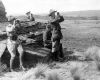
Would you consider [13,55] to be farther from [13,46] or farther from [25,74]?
[25,74]

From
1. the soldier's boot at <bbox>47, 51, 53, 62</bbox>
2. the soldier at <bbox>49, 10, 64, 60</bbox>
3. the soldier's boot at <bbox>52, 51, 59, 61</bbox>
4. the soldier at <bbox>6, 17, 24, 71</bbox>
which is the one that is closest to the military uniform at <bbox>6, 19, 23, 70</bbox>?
the soldier at <bbox>6, 17, 24, 71</bbox>

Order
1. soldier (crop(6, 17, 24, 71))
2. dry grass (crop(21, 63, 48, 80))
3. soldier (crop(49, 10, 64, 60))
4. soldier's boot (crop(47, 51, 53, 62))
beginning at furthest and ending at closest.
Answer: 1. soldier's boot (crop(47, 51, 53, 62))
2. soldier (crop(49, 10, 64, 60))
3. soldier (crop(6, 17, 24, 71))
4. dry grass (crop(21, 63, 48, 80))

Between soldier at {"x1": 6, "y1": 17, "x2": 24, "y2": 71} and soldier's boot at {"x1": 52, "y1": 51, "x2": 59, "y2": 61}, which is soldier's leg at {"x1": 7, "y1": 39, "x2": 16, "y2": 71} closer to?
soldier at {"x1": 6, "y1": 17, "x2": 24, "y2": 71}

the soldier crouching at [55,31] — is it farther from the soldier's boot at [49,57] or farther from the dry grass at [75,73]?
the dry grass at [75,73]

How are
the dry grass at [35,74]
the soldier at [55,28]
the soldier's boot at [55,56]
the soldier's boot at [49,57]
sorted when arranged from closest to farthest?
the dry grass at [35,74], the soldier at [55,28], the soldier's boot at [49,57], the soldier's boot at [55,56]

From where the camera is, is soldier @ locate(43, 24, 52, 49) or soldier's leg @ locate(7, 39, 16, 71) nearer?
soldier's leg @ locate(7, 39, 16, 71)

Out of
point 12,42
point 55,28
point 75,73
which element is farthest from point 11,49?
point 75,73

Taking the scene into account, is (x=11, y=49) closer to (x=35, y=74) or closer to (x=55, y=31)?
(x=35, y=74)

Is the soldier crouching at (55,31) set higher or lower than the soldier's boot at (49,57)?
higher

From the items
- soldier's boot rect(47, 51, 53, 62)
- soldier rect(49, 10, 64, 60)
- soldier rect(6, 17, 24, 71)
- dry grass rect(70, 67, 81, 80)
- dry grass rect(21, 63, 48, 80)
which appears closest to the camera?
dry grass rect(70, 67, 81, 80)

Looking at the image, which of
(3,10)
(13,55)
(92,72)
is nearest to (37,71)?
(13,55)

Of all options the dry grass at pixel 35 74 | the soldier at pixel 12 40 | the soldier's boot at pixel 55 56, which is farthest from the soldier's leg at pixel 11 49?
the soldier's boot at pixel 55 56

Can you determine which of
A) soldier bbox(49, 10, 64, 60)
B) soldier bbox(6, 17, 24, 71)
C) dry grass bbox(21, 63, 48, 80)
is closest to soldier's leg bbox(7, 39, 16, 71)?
soldier bbox(6, 17, 24, 71)

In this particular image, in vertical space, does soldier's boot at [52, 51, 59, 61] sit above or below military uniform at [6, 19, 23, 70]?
below
